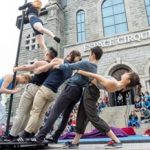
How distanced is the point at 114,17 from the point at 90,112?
15.7 metres

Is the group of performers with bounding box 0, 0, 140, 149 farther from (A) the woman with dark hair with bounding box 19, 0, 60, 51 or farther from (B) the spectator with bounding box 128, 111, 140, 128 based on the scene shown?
(B) the spectator with bounding box 128, 111, 140, 128

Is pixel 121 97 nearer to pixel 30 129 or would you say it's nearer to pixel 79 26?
pixel 79 26

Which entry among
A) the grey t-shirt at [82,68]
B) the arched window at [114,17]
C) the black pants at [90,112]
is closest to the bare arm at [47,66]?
the grey t-shirt at [82,68]

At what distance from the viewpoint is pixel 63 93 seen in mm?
3816

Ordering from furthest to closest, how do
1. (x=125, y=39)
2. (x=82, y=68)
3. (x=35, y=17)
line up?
(x=125, y=39) < (x=35, y=17) < (x=82, y=68)

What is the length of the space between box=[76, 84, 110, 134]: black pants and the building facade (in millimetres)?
11163

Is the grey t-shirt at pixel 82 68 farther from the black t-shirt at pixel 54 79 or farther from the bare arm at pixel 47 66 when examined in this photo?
the bare arm at pixel 47 66

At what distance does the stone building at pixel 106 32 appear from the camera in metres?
15.3

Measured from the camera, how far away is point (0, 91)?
13.8ft

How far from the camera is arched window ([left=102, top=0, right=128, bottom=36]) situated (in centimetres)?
1744

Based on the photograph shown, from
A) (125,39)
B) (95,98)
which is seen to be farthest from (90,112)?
(125,39)

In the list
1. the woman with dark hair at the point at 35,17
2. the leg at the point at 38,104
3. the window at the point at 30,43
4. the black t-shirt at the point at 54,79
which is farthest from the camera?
the window at the point at 30,43

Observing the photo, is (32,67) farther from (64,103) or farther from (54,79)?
(64,103)

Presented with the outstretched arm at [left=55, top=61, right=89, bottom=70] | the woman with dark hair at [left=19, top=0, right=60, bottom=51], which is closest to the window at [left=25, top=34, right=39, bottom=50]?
the woman with dark hair at [left=19, top=0, right=60, bottom=51]
